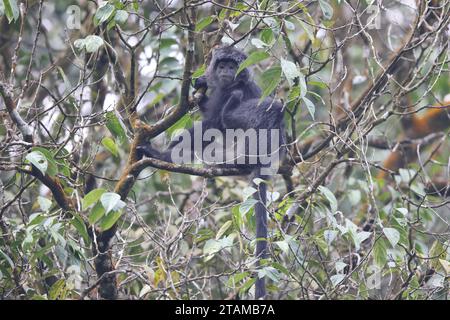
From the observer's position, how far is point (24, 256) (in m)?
4.27

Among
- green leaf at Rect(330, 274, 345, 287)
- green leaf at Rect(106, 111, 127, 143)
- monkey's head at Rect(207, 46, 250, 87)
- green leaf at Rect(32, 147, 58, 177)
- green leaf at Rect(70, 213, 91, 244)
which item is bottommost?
green leaf at Rect(330, 274, 345, 287)

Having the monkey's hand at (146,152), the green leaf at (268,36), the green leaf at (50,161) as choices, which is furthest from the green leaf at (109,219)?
the green leaf at (268,36)

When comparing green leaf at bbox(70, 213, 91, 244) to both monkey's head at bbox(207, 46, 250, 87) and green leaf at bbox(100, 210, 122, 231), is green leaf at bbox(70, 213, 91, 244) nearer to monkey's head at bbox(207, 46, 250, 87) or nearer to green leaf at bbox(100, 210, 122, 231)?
green leaf at bbox(100, 210, 122, 231)

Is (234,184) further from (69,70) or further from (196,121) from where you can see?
(69,70)

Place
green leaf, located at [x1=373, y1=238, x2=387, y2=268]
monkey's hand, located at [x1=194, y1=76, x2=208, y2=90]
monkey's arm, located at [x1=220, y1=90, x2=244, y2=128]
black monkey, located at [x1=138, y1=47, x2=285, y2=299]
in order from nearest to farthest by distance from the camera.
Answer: green leaf, located at [x1=373, y1=238, x2=387, y2=268]
monkey's hand, located at [x1=194, y1=76, x2=208, y2=90]
black monkey, located at [x1=138, y1=47, x2=285, y2=299]
monkey's arm, located at [x1=220, y1=90, x2=244, y2=128]

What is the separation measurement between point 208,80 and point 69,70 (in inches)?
86.3

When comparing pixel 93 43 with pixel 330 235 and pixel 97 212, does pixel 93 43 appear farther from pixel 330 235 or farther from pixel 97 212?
pixel 330 235

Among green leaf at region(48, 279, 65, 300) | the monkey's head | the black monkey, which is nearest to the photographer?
green leaf at region(48, 279, 65, 300)

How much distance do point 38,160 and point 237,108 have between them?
2147 mm

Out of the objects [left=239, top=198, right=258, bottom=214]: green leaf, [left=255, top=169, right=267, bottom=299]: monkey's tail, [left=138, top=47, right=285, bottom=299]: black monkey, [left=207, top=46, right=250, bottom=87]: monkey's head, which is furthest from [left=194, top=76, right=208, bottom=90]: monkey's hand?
[left=239, top=198, right=258, bottom=214]: green leaf

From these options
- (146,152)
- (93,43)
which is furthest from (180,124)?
(93,43)

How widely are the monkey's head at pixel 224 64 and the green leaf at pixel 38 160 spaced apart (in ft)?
6.21

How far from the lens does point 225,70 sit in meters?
5.11

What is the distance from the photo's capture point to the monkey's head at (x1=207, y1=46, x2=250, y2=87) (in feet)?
16.7
